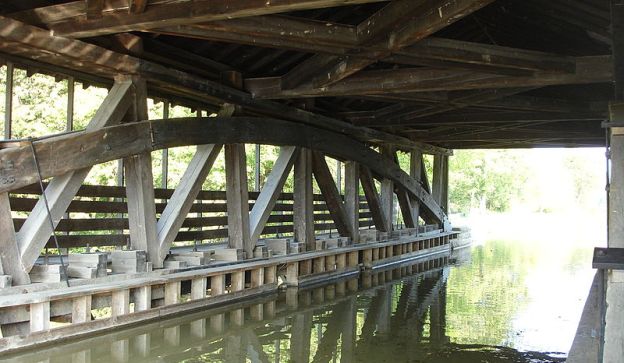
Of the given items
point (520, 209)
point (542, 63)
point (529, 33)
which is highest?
point (529, 33)

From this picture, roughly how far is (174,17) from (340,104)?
7.35 meters

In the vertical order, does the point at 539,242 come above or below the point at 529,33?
below

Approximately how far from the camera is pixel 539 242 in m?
22.3

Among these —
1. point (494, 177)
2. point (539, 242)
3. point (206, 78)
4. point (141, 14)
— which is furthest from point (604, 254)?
point (494, 177)

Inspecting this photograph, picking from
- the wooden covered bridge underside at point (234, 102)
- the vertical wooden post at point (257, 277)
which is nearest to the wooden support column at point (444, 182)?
the wooden covered bridge underside at point (234, 102)

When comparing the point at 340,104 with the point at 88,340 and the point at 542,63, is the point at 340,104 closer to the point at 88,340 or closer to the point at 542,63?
the point at 542,63

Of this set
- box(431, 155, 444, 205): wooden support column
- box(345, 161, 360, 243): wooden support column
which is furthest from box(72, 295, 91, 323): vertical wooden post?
box(431, 155, 444, 205): wooden support column

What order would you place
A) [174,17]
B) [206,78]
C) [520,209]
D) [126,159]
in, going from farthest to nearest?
A: 1. [520,209]
2. [206,78]
3. [126,159]
4. [174,17]

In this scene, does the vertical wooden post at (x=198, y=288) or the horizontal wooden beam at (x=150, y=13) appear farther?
the vertical wooden post at (x=198, y=288)

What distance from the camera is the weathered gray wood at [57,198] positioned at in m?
5.99

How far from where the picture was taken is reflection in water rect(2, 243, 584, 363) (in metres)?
5.95

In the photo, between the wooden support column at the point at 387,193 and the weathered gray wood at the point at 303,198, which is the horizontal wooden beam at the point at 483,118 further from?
the weathered gray wood at the point at 303,198

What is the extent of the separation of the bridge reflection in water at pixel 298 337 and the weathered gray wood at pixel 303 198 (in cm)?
135

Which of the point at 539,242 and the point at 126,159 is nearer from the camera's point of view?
the point at 126,159
